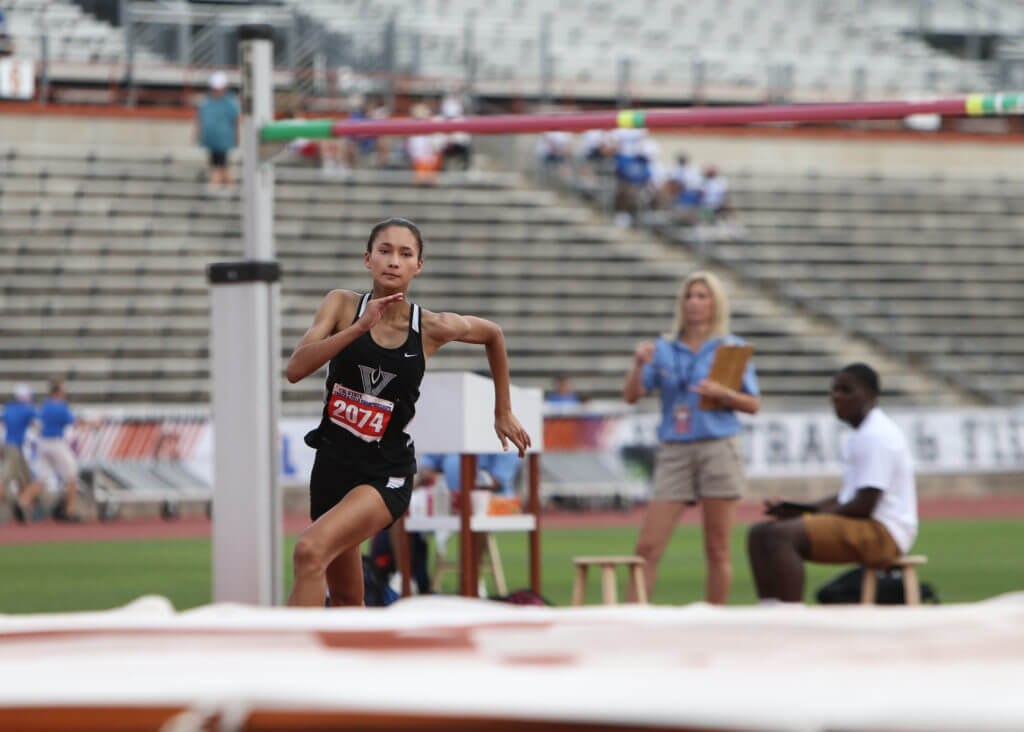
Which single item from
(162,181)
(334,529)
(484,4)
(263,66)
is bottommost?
(334,529)

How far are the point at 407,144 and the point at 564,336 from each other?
190 inches

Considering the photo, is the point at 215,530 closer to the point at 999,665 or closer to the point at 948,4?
the point at 999,665

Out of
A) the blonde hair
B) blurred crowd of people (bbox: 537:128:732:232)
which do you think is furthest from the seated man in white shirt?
blurred crowd of people (bbox: 537:128:732:232)

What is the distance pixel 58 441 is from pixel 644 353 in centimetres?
1300

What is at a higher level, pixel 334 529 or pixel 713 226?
pixel 713 226

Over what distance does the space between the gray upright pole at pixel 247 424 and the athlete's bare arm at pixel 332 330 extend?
1.44 m

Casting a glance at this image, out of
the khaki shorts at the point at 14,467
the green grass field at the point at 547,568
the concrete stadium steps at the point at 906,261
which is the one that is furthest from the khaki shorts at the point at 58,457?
the concrete stadium steps at the point at 906,261

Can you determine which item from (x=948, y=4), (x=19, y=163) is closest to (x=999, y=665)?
(x=19, y=163)

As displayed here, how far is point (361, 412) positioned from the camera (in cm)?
530

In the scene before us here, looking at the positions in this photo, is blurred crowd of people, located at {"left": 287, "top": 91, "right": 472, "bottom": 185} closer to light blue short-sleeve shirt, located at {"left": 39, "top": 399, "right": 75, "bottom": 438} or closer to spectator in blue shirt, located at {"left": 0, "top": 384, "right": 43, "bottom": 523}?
spectator in blue shirt, located at {"left": 0, "top": 384, "right": 43, "bottom": 523}

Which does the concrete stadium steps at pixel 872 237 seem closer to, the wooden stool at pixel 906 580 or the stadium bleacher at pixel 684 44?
the stadium bleacher at pixel 684 44

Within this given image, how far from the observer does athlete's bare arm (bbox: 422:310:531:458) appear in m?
5.39

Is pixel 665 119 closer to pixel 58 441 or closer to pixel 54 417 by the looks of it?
pixel 54 417

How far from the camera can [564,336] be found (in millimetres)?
26281
